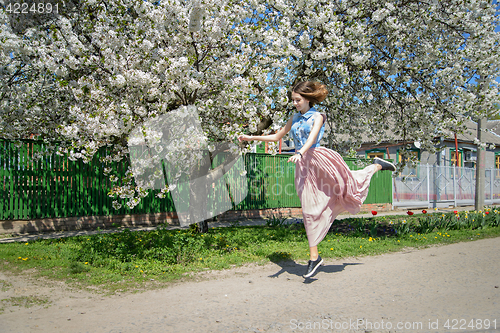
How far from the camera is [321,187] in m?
4.56

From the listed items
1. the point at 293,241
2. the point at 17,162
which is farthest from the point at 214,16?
the point at 17,162

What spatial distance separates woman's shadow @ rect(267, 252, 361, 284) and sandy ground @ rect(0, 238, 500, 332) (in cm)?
2

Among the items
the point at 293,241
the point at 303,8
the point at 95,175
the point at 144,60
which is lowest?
the point at 293,241

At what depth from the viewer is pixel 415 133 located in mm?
8367

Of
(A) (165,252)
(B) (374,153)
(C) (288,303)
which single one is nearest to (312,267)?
(C) (288,303)

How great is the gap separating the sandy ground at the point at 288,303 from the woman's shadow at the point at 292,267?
0.08 feet

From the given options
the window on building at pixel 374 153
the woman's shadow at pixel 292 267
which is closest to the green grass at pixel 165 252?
the woman's shadow at pixel 292 267

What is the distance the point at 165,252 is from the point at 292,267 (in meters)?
1.83

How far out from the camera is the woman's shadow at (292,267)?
4.64 m

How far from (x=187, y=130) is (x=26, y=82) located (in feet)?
15.8

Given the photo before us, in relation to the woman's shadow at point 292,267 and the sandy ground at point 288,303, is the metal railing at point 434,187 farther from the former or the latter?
the sandy ground at point 288,303

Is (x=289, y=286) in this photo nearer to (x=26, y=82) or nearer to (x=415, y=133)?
(x=415, y=133)

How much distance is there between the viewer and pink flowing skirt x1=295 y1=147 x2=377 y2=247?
446cm

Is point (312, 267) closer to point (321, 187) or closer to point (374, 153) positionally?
point (321, 187)
